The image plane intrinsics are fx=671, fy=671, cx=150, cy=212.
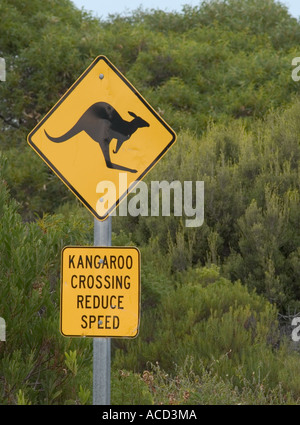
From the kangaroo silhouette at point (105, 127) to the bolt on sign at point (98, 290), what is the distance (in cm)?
62

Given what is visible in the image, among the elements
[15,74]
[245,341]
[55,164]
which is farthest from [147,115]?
[15,74]

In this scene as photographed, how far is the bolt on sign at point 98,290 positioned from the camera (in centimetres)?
441

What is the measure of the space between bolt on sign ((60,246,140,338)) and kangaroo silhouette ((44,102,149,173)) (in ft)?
2.02

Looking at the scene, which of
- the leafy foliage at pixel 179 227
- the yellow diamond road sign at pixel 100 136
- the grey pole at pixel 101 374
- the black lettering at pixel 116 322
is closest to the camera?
the grey pole at pixel 101 374

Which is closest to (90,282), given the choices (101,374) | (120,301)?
(120,301)

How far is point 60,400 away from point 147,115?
2.45 metres

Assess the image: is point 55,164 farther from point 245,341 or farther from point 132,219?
point 132,219

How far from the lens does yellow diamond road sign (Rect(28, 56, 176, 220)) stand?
4.57m

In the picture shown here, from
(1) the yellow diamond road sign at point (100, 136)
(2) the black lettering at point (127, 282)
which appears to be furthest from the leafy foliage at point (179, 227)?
(1) the yellow diamond road sign at point (100, 136)

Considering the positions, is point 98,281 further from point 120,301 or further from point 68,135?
point 68,135

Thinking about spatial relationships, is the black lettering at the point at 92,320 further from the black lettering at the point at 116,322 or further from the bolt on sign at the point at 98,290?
the black lettering at the point at 116,322

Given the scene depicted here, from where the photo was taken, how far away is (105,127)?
462cm

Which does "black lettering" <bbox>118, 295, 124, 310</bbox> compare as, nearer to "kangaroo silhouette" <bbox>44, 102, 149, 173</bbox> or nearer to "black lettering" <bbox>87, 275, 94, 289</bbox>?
"black lettering" <bbox>87, 275, 94, 289</bbox>

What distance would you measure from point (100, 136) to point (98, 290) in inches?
41.7
